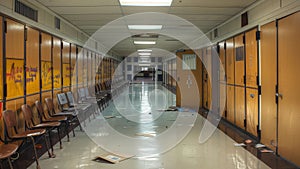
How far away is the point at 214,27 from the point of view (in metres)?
8.31

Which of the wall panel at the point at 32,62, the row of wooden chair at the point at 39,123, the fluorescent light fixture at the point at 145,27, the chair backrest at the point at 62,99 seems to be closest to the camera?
the row of wooden chair at the point at 39,123

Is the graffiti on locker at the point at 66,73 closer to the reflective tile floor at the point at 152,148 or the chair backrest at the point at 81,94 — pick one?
the chair backrest at the point at 81,94

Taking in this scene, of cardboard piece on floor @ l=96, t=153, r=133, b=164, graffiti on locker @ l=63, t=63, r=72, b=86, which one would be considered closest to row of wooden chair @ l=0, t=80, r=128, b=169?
graffiti on locker @ l=63, t=63, r=72, b=86

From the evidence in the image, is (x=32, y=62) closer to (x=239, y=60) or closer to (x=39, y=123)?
(x=39, y=123)

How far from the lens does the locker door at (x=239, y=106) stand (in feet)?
19.9

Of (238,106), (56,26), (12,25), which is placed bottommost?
(238,106)

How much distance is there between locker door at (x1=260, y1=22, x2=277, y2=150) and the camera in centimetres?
448

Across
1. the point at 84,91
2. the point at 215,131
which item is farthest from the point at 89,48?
the point at 215,131

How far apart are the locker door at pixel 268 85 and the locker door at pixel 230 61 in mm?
1810

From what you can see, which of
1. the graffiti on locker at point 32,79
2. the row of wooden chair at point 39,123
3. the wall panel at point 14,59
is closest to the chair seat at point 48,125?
the row of wooden chair at point 39,123

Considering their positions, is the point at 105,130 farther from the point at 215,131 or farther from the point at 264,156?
the point at 264,156

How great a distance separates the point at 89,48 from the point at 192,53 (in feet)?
13.2

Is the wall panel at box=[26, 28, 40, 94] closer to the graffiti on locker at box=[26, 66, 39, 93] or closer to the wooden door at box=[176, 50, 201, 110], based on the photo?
the graffiti on locker at box=[26, 66, 39, 93]

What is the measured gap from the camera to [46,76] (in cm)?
586
